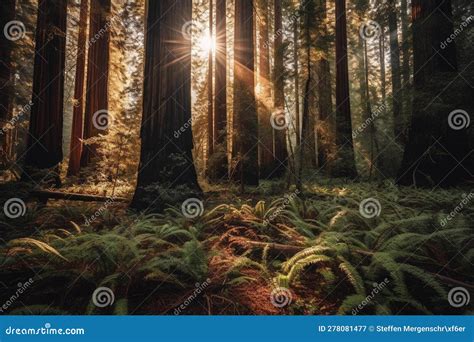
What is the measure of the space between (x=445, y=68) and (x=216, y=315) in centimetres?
897

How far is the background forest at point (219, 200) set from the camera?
2.62 meters

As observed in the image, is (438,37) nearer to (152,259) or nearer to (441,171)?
(441,171)

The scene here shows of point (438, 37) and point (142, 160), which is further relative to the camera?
point (438, 37)

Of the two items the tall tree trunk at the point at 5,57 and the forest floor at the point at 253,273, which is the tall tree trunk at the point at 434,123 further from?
the tall tree trunk at the point at 5,57

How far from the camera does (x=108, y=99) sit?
11.9m

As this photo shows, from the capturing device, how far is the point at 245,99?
745 centimetres

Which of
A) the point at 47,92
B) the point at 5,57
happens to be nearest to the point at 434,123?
the point at 47,92

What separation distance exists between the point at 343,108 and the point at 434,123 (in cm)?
445

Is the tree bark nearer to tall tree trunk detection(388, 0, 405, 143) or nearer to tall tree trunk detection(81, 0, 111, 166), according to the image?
tall tree trunk detection(81, 0, 111, 166)

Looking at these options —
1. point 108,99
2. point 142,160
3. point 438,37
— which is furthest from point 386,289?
point 108,99

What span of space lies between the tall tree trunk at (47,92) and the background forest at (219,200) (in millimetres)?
52

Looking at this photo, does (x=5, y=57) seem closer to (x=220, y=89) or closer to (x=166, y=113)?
(x=166, y=113)

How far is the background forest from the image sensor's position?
2.62 meters

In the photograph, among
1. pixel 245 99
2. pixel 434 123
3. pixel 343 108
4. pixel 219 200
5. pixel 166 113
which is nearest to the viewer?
pixel 166 113
